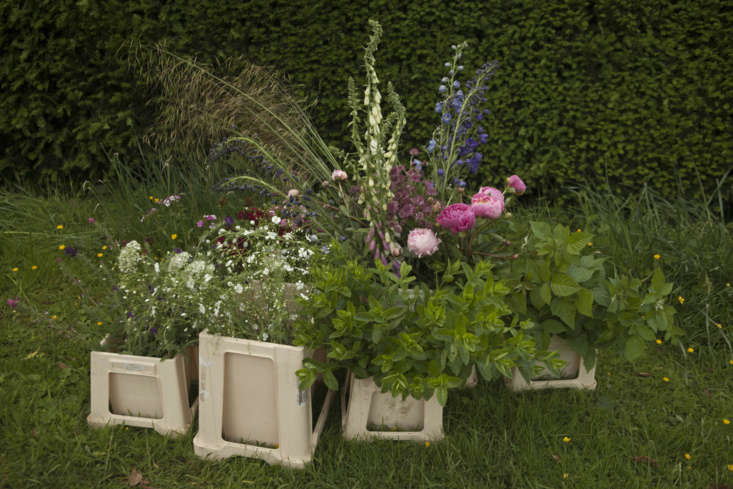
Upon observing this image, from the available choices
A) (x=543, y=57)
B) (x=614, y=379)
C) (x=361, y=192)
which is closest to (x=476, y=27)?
(x=543, y=57)

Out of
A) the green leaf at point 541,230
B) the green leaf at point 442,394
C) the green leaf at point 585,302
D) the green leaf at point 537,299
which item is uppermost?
the green leaf at point 541,230

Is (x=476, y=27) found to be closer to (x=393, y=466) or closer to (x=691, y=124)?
(x=691, y=124)

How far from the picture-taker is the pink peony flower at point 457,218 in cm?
211

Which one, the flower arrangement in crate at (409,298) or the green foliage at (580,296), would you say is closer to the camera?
the flower arrangement in crate at (409,298)

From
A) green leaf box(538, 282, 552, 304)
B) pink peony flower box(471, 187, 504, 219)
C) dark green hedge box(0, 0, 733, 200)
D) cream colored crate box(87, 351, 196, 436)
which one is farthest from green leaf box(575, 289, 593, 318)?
dark green hedge box(0, 0, 733, 200)

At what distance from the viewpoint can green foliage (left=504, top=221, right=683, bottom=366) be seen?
2.08 meters

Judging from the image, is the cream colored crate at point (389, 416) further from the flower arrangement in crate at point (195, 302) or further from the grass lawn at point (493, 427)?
the flower arrangement in crate at point (195, 302)

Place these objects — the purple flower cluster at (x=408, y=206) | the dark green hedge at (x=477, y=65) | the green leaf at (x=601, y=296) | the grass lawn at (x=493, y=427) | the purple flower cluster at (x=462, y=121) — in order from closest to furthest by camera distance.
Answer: the grass lawn at (x=493, y=427) < the green leaf at (x=601, y=296) < the purple flower cluster at (x=408, y=206) < the purple flower cluster at (x=462, y=121) < the dark green hedge at (x=477, y=65)

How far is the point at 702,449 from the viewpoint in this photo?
2164 mm

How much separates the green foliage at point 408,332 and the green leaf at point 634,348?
1.14 ft

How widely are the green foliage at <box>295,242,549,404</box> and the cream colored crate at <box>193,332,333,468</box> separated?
0.36ft

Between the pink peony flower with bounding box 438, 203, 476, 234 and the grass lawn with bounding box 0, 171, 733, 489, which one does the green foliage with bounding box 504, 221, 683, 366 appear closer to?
the pink peony flower with bounding box 438, 203, 476, 234

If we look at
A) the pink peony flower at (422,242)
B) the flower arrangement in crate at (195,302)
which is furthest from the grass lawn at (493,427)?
the pink peony flower at (422,242)

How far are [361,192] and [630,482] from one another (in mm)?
1372
